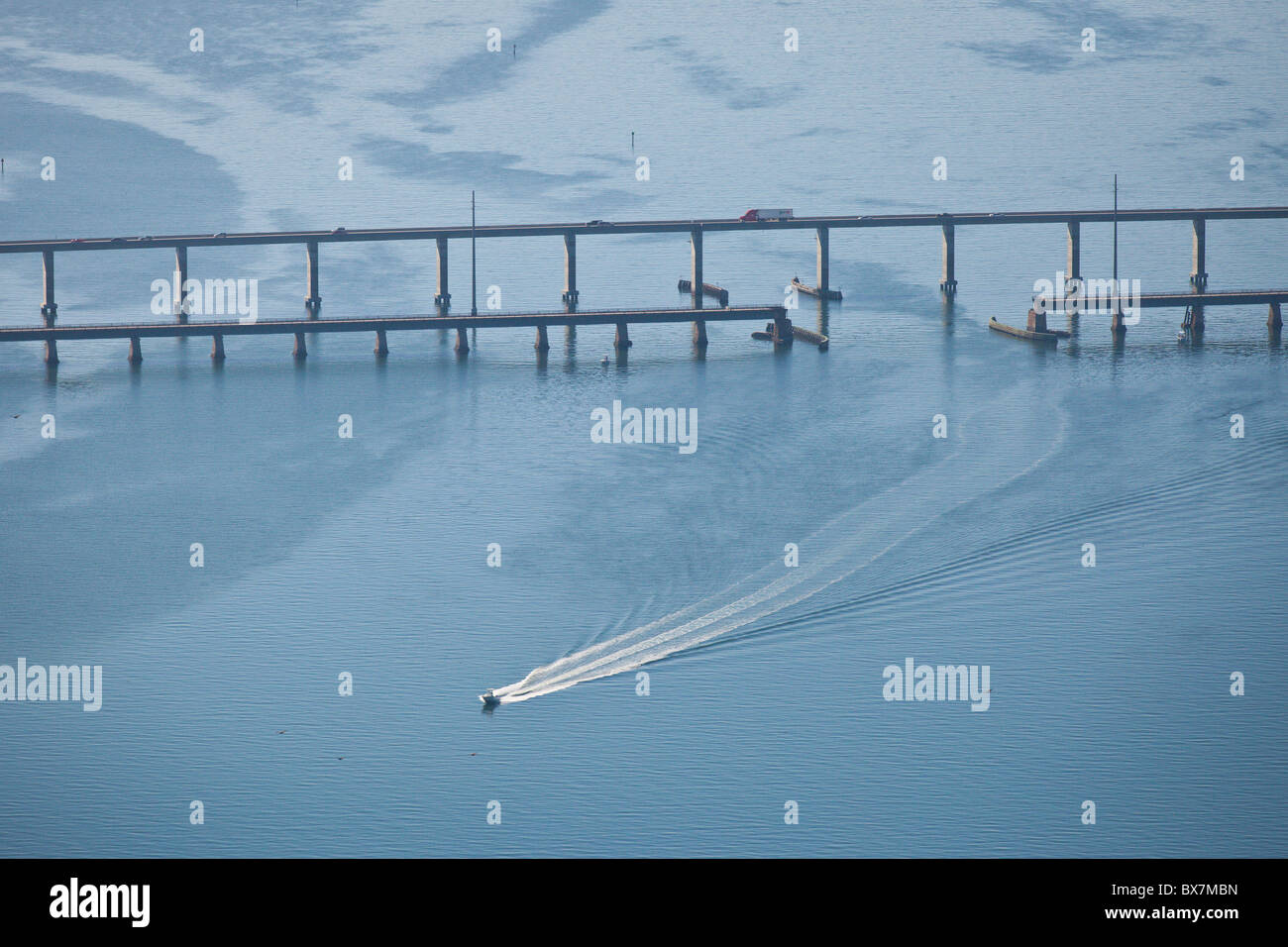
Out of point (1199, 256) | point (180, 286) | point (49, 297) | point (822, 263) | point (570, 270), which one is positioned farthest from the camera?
point (822, 263)

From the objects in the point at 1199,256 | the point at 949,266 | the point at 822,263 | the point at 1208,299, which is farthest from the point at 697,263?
the point at 1199,256

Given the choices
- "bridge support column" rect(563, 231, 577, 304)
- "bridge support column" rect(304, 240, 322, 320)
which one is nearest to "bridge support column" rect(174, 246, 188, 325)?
"bridge support column" rect(304, 240, 322, 320)

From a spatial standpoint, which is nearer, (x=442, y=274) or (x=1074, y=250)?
(x=442, y=274)

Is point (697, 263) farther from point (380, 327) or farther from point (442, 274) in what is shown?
point (380, 327)

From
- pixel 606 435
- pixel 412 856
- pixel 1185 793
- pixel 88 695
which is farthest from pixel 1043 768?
pixel 606 435

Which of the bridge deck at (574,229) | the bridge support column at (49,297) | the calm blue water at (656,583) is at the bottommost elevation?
the calm blue water at (656,583)

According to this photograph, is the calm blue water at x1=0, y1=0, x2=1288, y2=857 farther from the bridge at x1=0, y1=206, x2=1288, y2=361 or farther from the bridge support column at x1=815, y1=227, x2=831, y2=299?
the bridge at x1=0, y1=206, x2=1288, y2=361

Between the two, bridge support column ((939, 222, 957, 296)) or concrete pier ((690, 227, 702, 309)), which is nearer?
concrete pier ((690, 227, 702, 309))

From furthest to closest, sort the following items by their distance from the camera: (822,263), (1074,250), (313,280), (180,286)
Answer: (822,263), (1074,250), (313,280), (180,286)

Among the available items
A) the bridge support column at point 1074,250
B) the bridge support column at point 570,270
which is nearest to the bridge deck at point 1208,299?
the bridge support column at point 1074,250

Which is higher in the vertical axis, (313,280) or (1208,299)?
(313,280)

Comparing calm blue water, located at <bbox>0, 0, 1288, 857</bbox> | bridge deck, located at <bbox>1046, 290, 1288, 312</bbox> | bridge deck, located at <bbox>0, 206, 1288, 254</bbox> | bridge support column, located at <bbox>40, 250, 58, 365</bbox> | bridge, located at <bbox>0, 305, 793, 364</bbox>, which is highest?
bridge deck, located at <bbox>0, 206, 1288, 254</bbox>

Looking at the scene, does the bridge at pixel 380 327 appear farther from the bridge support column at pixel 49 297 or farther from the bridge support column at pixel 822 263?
the bridge support column at pixel 822 263
